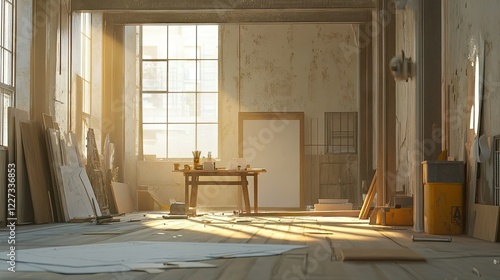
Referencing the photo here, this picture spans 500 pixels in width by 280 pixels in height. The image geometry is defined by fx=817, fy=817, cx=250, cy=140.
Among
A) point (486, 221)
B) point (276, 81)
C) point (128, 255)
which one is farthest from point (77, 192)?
point (276, 81)

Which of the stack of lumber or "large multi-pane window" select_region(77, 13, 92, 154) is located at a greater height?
"large multi-pane window" select_region(77, 13, 92, 154)

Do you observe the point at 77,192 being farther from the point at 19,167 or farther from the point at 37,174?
the point at 19,167

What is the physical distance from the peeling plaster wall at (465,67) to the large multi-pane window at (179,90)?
956 cm

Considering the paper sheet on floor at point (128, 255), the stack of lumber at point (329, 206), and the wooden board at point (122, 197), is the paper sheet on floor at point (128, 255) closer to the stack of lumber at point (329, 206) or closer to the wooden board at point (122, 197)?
the stack of lumber at point (329, 206)

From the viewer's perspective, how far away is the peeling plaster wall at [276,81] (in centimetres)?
1845

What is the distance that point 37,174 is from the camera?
1091 centimetres

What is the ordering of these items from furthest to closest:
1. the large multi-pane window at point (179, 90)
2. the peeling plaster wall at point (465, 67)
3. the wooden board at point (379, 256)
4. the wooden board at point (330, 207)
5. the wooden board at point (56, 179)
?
1. the large multi-pane window at point (179, 90)
2. the wooden board at point (330, 207)
3. the wooden board at point (56, 179)
4. the peeling plaster wall at point (465, 67)
5. the wooden board at point (379, 256)

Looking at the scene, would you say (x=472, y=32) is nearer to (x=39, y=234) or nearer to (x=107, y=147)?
(x=39, y=234)

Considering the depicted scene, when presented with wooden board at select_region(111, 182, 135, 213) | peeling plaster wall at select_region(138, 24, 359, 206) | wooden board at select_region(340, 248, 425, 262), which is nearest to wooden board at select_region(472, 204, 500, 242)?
wooden board at select_region(340, 248, 425, 262)

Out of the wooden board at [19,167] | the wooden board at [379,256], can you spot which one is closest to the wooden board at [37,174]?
the wooden board at [19,167]

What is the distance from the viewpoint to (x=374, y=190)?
1248 centimetres

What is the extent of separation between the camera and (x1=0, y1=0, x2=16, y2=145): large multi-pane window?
10.6 m

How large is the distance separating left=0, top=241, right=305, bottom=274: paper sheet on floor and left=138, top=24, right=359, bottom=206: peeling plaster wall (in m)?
11.6

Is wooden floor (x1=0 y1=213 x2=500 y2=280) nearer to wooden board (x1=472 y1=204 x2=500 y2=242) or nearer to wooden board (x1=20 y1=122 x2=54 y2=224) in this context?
wooden board (x1=472 y1=204 x2=500 y2=242)
